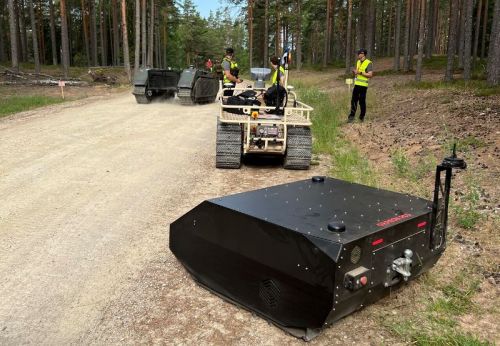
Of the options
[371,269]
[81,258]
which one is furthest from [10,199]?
[371,269]

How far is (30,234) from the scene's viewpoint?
5164mm

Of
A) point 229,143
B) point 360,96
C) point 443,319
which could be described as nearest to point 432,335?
point 443,319

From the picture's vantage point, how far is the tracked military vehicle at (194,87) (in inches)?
711

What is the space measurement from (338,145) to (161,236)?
5.94 m

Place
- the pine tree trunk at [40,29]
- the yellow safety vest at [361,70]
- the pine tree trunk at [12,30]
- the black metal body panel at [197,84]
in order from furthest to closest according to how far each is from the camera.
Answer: the pine tree trunk at [40,29], the pine tree trunk at [12,30], the black metal body panel at [197,84], the yellow safety vest at [361,70]

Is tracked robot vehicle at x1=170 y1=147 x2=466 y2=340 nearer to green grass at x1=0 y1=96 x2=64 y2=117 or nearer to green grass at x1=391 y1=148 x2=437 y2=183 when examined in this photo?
green grass at x1=391 y1=148 x2=437 y2=183

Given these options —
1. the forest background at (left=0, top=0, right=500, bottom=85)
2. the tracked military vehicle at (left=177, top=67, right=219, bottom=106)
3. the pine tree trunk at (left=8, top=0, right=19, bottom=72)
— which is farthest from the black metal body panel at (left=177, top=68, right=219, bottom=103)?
the pine tree trunk at (left=8, top=0, right=19, bottom=72)

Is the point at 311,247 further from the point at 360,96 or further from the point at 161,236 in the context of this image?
the point at 360,96

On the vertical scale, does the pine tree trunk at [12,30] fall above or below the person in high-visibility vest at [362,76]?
above

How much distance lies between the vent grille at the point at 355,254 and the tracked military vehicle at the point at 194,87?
613 inches

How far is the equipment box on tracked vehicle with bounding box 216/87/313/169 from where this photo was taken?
8.07 metres

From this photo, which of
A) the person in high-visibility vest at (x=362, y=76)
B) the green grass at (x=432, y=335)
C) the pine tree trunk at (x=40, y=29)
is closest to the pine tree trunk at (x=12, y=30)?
the person in high-visibility vest at (x=362, y=76)

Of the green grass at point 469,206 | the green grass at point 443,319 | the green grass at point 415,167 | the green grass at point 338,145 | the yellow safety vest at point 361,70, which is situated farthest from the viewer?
the yellow safety vest at point 361,70

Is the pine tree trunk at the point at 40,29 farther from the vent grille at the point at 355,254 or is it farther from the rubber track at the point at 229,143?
the vent grille at the point at 355,254
